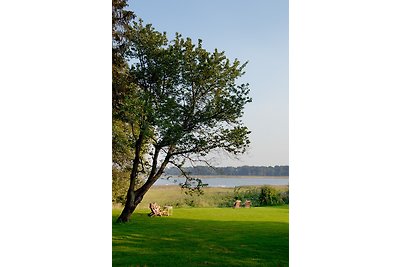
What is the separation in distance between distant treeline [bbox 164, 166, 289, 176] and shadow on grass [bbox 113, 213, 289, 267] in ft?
1.30

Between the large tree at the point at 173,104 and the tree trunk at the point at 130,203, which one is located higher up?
the large tree at the point at 173,104

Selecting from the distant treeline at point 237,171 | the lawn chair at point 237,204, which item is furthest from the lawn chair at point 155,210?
the lawn chair at point 237,204

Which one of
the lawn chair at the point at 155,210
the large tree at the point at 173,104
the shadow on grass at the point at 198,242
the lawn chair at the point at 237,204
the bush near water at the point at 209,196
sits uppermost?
the large tree at the point at 173,104

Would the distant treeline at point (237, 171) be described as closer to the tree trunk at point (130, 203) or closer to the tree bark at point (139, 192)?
the tree bark at point (139, 192)

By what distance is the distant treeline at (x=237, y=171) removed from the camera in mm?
4375

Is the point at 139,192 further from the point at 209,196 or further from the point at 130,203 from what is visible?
the point at 209,196

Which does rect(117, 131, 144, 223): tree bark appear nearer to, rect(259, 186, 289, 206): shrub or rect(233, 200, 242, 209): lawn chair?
rect(233, 200, 242, 209): lawn chair

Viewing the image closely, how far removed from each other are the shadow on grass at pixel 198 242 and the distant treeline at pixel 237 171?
1.30 feet

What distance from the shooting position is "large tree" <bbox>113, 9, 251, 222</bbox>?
14.8 ft

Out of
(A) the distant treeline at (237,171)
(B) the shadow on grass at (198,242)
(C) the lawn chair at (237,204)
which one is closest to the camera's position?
(B) the shadow on grass at (198,242)

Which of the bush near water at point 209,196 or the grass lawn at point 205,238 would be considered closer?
the grass lawn at point 205,238

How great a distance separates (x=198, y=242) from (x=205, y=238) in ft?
0.22

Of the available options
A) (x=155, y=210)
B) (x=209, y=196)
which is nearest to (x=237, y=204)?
(x=209, y=196)
